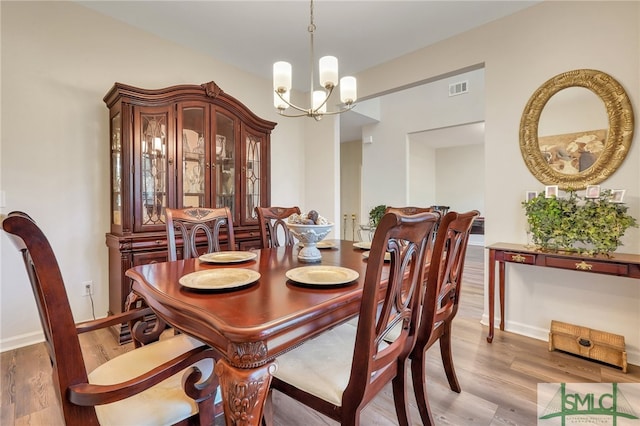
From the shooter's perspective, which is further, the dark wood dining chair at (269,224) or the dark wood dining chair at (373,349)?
the dark wood dining chair at (269,224)

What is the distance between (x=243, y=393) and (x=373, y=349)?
40 cm

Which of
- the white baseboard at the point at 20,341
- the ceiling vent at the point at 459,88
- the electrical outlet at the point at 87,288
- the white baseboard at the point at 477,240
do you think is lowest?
the white baseboard at the point at 20,341

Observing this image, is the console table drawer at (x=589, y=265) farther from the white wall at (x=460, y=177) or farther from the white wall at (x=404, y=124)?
the white wall at (x=460, y=177)

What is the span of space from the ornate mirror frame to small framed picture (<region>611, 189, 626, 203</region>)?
0.46 ft

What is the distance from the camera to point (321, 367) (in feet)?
3.65

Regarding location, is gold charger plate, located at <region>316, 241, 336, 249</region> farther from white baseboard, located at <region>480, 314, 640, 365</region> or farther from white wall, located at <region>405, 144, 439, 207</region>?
white wall, located at <region>405, 144, 439, 207</region>

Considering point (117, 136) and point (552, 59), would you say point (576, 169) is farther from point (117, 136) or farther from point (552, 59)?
point (117, 136)

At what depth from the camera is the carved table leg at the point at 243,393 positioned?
2.54ft

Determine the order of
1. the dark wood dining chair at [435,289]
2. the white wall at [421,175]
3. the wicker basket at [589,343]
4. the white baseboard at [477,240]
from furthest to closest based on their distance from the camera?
the white baseboard at [477,240]
the white wall at [421,175]
the wicker basket at [589,343]
the dark wood dining chair at [435,289]

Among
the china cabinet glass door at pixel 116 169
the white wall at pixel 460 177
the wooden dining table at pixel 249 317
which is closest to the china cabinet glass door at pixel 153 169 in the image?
the china cabinet glass door at pixel 116 169

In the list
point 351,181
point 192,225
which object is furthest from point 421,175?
point 192,225

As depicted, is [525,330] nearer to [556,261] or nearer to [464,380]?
[556,261]

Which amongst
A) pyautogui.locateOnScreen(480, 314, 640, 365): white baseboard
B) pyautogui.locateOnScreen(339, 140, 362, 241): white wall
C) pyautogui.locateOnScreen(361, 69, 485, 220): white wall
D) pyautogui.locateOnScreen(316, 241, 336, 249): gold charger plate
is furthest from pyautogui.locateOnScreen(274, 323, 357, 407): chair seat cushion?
pyautogui.locateOnScreen(339, 140, 362, 241): white wall

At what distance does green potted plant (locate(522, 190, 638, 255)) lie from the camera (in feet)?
6.48
